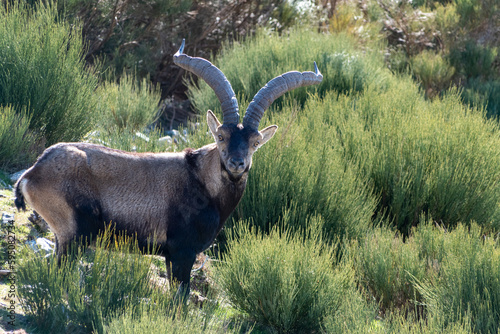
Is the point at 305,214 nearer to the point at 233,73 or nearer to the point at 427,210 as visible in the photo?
the point at 427,210

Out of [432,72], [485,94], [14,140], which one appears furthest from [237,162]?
[432,72]

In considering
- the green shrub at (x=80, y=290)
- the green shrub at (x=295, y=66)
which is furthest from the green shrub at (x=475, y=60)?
the green shrub at (x=80, y=290)

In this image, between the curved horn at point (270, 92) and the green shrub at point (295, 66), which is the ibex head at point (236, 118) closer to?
the curved horn at point (270, 92)

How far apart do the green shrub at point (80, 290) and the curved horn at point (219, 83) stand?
5.17 feet

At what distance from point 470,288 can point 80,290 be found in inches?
134

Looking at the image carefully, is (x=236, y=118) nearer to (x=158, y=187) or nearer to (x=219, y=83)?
(x=219, y=83)

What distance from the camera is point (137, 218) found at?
519cm

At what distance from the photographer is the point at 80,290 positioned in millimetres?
4781

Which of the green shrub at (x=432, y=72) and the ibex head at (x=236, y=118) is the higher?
the ibex head at (x=236, y=118)

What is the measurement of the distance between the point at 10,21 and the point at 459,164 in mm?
6463

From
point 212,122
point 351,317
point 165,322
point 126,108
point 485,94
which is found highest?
point 212,122

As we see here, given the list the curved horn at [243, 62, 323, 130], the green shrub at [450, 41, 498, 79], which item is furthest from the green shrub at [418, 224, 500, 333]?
the green shrub at [450, 41, 498, 79]

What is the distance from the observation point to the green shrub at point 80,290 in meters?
4.57

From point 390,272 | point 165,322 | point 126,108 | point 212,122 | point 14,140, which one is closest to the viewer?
point 165,322
